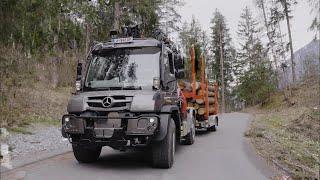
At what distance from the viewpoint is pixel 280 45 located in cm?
5325

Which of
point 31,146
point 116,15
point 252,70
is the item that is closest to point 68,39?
point 116,15

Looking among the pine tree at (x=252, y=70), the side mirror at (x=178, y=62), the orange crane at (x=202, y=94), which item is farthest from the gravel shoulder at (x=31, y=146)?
the pine tree at (x=252, y=70)

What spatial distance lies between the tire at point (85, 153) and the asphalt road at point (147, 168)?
161mm

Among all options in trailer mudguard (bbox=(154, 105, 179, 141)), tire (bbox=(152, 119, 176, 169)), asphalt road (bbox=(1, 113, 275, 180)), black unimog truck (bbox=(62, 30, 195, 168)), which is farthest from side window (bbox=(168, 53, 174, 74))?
asphalt road (bbox=(1, 113, 275, 180))

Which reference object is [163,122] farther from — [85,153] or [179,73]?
[179,73]

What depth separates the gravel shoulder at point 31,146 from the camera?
9359 mm

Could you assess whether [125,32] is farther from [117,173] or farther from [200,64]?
[200,64]

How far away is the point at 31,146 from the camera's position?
11.6m

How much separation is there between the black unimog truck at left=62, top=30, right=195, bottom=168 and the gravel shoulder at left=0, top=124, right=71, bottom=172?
1261 mm

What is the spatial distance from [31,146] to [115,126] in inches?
167

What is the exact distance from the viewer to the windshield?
9367 millimetres

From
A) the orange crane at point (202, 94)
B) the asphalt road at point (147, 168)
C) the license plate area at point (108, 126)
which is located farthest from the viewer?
the orange crane at point (202, 94)

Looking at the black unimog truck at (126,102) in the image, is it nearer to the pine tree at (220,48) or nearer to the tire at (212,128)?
the tire at (212,128)

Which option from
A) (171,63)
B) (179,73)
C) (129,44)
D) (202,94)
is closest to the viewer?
(129,44)
